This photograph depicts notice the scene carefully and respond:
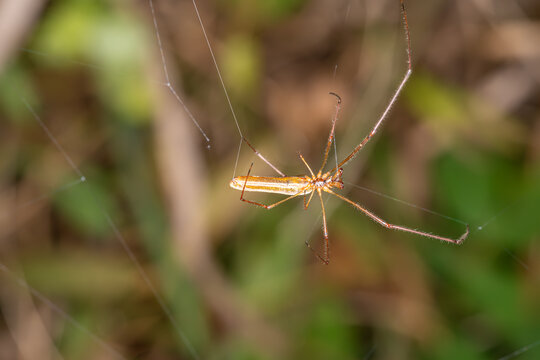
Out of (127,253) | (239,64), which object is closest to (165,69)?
(239,64)

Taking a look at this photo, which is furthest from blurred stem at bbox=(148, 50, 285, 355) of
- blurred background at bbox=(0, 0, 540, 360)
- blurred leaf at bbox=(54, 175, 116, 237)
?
blurred leaf at bbox=(54, 175, 116, 237)

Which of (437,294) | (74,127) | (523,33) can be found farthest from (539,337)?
(74,127)

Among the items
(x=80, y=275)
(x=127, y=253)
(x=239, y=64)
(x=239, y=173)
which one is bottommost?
(x=80, y=275)

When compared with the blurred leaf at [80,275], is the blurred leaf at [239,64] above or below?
above

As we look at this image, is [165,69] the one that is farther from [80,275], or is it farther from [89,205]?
[80,275]

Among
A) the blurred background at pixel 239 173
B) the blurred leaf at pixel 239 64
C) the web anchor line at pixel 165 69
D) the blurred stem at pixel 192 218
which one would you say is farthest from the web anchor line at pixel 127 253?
the blurred leaf at pixel 239 64

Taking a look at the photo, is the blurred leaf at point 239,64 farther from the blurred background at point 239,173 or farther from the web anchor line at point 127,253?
the web anchor line at point 127,253

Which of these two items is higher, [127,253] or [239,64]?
[239,64]

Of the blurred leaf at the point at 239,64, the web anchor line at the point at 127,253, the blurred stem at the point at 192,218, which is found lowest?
the web anchor line at the point at 127,253

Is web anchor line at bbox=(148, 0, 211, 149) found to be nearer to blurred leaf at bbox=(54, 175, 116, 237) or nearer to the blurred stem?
the blurred stem
